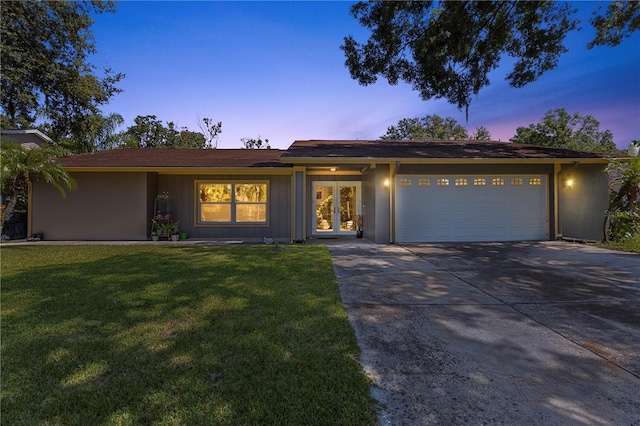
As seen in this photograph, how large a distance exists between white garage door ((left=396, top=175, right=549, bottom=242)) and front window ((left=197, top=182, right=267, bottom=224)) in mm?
4909

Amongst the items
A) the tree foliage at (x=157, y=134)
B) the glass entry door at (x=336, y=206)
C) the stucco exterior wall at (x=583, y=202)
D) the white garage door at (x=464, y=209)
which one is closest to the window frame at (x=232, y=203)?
the glass entry door at (x=336, y=206)

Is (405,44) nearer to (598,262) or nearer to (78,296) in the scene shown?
(598,262)

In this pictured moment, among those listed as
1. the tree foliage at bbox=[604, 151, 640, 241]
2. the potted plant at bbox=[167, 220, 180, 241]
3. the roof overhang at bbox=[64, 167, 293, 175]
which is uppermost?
the roof overhang at bbox=[64, 167, 293, 175]

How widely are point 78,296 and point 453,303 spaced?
16.4ft

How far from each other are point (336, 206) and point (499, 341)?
31.8 ft

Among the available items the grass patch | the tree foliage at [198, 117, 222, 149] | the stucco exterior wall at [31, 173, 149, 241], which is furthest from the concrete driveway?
the tree foliage at [198, 117, 222, 149]

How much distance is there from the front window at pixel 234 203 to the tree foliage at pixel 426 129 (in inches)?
1009

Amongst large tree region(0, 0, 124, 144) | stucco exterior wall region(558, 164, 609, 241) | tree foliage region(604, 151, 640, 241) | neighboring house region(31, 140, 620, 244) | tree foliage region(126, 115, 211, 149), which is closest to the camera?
tree foliage region(604, 151, 640, 241)

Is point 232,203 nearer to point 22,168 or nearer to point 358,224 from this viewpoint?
point 358,224

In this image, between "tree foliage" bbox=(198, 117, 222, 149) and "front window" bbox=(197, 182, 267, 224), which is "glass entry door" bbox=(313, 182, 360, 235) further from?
"tree foliage" bbox=(198, 117, 222, 149)

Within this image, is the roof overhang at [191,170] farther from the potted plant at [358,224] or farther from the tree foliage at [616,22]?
the tree foliage at [616,22]

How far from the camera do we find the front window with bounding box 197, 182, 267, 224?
11219 mm

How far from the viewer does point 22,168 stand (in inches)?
357

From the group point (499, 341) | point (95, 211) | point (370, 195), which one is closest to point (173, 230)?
point (95, 211)
